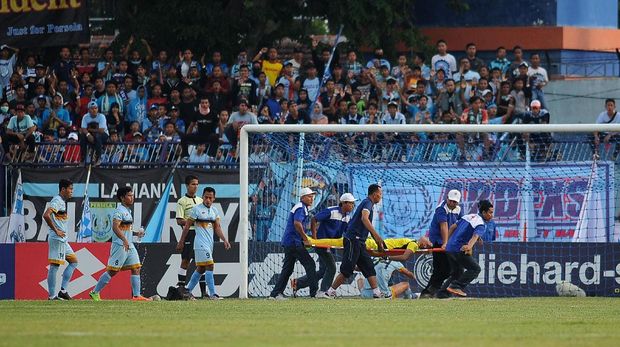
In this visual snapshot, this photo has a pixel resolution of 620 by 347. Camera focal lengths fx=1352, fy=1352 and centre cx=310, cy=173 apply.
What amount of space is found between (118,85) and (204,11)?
3.59 m

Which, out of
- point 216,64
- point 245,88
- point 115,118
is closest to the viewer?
point 115,118

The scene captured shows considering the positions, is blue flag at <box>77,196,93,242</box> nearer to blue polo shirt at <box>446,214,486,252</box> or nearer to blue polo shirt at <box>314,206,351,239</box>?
blue polo shirt at <box>314,206,351,239</box>

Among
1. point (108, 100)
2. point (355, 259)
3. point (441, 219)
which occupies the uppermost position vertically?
point (108, 100)

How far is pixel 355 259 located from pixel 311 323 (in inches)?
249

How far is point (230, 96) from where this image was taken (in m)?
27.2

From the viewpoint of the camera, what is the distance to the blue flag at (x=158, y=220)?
969 inches

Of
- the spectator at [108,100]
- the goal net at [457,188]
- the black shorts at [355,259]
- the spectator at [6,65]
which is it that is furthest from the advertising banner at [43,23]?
the black shorts at [355,259]

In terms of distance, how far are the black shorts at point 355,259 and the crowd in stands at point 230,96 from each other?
15.3 feet

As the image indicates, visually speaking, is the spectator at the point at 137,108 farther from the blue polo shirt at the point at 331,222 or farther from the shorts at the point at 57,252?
the shorts at the point at 57,252

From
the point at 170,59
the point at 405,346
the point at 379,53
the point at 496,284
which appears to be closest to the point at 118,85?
the point at 170,59

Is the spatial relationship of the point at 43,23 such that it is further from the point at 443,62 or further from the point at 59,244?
the point at 59,244

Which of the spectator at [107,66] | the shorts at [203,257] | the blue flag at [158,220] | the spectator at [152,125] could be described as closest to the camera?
the shorts at [203,257]

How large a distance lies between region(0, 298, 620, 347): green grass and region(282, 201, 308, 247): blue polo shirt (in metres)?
2.03

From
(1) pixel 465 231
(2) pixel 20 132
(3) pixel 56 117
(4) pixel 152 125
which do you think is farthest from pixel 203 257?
(3) pixel 56 117
